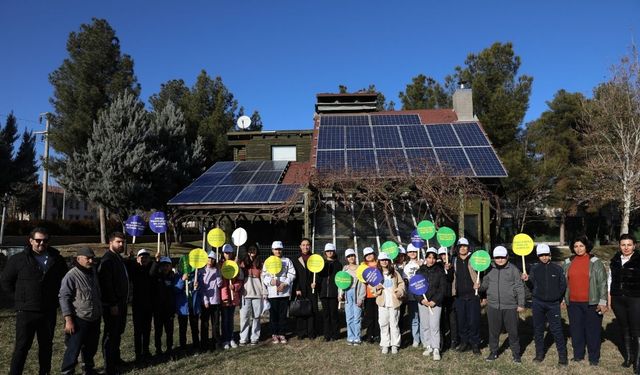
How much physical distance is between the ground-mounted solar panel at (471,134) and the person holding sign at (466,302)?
775 centimetres

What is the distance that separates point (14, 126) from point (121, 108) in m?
5.46

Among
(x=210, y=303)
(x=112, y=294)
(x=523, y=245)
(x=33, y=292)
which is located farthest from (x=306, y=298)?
(x=33, y=292)

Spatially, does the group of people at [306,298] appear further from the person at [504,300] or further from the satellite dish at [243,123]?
the satellite dish at [243,123]

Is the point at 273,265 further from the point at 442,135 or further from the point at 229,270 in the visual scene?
the point at 442,135

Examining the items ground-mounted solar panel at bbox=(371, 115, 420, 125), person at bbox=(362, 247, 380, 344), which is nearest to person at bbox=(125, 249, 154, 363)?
person at bbox=(362, 247, 380, 344)

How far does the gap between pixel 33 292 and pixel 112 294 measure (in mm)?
982

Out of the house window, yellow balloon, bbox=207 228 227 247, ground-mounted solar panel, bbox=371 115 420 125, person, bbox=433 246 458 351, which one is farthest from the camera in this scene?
the house window

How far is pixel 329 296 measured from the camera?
27.8 feet

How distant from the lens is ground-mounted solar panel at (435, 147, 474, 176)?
12.7 m

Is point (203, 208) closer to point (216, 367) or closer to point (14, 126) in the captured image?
point (216, 367)

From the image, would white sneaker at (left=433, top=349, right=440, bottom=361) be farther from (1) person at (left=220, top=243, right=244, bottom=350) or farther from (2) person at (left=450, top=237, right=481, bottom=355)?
(1) person at (left=220, top=243, right=244, bottom=350)

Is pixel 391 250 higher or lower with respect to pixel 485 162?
lower

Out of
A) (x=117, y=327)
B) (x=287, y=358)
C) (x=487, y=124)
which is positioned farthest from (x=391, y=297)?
(x=487, y=124)

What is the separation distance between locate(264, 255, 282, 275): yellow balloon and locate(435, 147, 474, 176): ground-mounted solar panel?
618 cm
